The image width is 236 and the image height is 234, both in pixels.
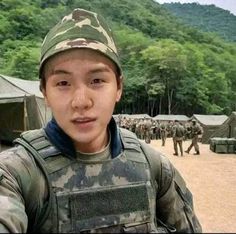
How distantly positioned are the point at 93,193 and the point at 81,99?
28cm

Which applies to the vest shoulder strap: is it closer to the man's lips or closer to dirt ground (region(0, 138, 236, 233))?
the man's lips

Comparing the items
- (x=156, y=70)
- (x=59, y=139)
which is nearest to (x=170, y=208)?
(x=59, y=139)

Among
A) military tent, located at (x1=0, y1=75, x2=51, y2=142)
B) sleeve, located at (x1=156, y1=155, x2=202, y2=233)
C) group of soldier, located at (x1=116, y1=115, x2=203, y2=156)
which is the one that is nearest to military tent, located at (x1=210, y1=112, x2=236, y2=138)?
group of soldier, located at (x1=116, y1=115, x2=203, y2=156)

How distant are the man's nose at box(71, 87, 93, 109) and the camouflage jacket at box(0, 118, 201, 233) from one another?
0.20m

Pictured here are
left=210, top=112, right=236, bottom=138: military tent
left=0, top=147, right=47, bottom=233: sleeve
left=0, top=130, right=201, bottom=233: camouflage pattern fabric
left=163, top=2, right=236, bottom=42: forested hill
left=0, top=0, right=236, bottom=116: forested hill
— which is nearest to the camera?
left=0, top=147, right=47, bottom=233: sleeve

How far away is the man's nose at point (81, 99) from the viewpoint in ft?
3.96

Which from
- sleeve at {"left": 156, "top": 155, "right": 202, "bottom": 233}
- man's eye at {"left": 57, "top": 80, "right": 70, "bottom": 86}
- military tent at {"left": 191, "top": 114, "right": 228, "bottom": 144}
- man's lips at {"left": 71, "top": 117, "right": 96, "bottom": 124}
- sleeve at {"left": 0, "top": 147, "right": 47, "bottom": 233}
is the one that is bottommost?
military tent at {"left": 191, "top": 114, "right": 228, "bottom": 144}

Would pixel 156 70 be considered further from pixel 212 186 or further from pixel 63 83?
pixel 63 83

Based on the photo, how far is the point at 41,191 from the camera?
48.8 inches

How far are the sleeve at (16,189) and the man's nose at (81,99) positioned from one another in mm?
203

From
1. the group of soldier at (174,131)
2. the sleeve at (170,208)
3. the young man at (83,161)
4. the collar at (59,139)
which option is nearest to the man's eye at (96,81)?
the young man at (83,161)

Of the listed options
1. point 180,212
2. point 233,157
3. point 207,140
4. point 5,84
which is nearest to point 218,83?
point 207,140

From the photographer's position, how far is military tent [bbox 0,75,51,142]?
10.4 m

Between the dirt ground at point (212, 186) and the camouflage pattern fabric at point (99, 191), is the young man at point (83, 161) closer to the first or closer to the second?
the camouflage pattern fabric at point (99, 191)
